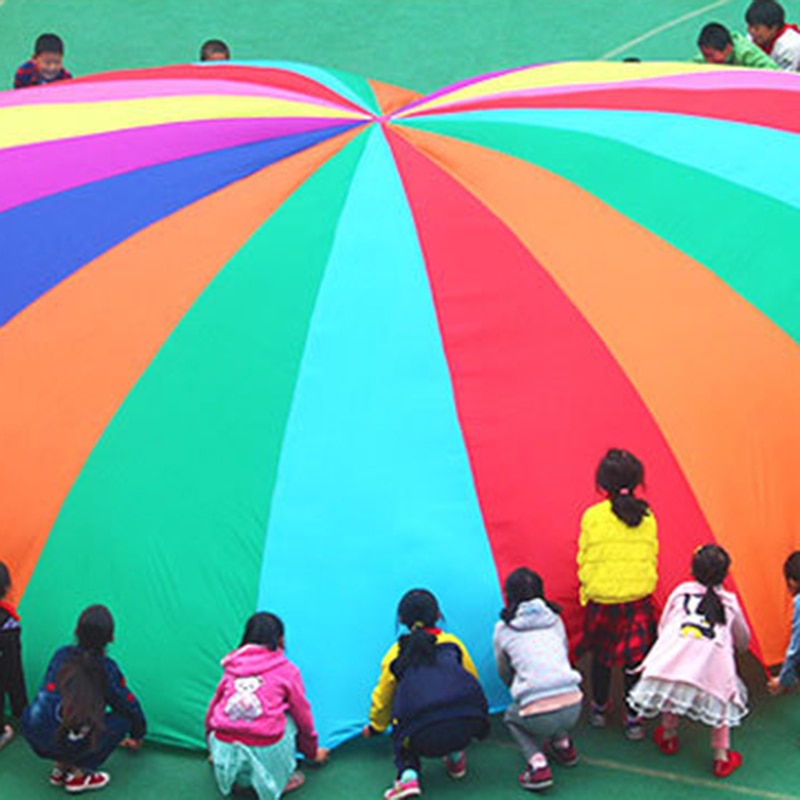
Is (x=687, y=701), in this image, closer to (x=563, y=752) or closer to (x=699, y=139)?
(x=563, y=752)

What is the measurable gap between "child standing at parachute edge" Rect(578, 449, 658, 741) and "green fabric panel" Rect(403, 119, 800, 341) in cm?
165

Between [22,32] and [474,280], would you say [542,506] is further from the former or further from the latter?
[22,32]

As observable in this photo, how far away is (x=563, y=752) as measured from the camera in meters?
8.37

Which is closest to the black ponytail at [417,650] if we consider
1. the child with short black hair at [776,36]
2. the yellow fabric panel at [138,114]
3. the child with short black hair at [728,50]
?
the yellow fabric panel at [138,114]

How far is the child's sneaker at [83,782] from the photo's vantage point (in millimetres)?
8305

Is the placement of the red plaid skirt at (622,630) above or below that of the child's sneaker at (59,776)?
above

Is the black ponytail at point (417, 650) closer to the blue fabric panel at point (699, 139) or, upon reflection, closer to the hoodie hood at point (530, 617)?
the hoodie hood at point (530, 617)

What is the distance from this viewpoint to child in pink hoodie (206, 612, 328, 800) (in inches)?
314

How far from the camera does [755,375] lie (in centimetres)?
923

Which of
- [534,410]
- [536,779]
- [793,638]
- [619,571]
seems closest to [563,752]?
[536,779]

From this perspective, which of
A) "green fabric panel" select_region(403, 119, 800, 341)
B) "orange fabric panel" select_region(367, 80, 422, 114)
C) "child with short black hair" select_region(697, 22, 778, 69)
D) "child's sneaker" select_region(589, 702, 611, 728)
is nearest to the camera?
"child's sneaker" select_region(589, 702, 611, 728)

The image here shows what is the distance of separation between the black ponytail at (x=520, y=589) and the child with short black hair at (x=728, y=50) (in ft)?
19.5

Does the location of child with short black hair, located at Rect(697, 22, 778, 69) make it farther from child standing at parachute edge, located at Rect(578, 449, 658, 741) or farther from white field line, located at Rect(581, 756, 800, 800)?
white field line, located at Rect(581, 756, 800, 800)

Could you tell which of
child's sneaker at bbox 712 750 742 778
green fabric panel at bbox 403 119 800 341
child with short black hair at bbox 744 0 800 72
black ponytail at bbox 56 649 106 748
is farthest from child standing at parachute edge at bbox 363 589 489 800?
child with short black hair at bbox 744 0 800 72
